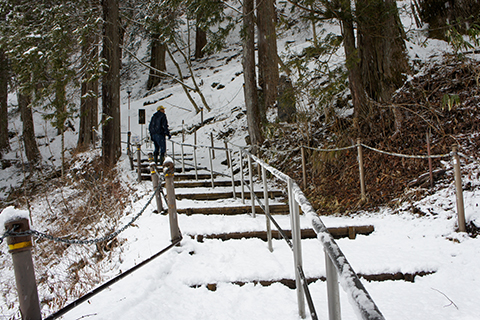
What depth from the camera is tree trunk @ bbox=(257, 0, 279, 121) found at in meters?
10.0

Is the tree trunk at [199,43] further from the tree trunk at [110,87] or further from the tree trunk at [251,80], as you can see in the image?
the tree trunk at [251,80]

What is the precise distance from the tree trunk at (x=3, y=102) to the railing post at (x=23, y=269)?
1658 centimetres

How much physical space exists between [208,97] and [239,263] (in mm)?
15833

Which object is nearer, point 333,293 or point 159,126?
point 333,293

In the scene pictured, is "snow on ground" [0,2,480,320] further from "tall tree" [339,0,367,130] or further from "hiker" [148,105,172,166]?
"hiker" [148,105,172,166]

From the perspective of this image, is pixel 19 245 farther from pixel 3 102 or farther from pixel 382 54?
pixel 3 102

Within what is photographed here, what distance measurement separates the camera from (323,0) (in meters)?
5.87

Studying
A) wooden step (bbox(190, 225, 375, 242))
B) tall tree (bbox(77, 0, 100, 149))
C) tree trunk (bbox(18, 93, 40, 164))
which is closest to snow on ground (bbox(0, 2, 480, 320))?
wooden step (bbox(190, 225, 375, 242))

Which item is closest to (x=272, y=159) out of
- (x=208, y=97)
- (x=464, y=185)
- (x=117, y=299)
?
(x=464, y=185)

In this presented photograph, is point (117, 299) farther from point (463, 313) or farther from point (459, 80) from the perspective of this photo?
point (459, 80)

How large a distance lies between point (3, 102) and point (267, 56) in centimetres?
1455

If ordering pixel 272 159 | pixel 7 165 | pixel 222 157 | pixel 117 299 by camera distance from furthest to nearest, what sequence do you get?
pixel 7 165 < pixel 222 157 < pixel 272 159 < pixel 117 299

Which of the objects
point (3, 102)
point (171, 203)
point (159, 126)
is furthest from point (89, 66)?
point (171, 203)

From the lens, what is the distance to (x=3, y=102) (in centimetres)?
1700
